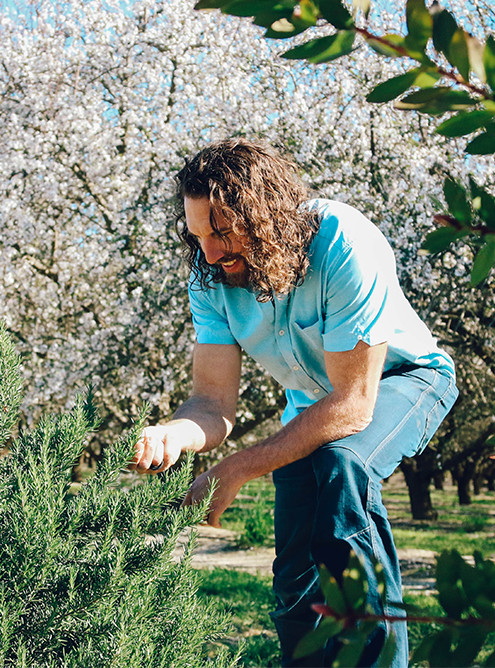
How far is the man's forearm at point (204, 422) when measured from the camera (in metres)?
2.12

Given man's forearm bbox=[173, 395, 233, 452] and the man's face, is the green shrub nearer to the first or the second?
man's forearm bbox=[173, 395, 233, 452]

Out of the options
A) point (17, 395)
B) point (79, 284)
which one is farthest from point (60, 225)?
point (17, 395)

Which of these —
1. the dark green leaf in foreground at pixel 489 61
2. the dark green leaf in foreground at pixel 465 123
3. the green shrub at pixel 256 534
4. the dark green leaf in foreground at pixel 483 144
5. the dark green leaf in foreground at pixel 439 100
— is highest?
the dark green leaf in foreground at pixel 489 61

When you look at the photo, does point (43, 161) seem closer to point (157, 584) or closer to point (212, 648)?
point (212, 648)

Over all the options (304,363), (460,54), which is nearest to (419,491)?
(304,363)

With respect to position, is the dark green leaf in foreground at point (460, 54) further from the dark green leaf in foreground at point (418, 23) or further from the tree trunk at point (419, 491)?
the tree trunk at point (419, 491)

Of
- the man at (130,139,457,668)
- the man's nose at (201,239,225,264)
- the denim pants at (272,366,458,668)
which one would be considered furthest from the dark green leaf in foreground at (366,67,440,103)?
the man's nose at (201,239,225,264)

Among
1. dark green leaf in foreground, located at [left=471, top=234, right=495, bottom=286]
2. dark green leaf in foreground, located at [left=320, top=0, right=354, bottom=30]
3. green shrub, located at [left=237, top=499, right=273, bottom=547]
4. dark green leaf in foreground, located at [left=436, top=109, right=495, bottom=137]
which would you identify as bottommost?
green shrub, located at [left=237, top=499, right=273, bottom=547]

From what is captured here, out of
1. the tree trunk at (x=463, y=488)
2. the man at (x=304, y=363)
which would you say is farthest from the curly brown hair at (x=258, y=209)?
the tree trunk at (x=463, y=488)

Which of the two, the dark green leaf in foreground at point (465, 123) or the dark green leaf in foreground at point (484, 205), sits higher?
the dark green leaf in foreground at point (465, 123)

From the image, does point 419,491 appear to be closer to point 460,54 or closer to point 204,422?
point 204,422

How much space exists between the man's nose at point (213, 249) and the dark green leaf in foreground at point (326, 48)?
1.47m

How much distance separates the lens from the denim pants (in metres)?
1.68

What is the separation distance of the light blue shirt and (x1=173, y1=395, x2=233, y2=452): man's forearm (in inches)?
9.8
